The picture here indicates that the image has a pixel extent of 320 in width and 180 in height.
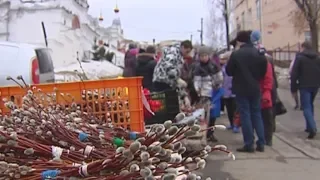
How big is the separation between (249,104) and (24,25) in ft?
85.1

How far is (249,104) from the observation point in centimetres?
731

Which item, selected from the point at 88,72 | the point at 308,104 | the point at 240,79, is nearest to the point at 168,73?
the point at 240,79

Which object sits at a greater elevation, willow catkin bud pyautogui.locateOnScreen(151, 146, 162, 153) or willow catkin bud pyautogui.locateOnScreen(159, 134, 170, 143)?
willow catkin bud pyautogui.locateOnScreen(159, 134, 170, 143)

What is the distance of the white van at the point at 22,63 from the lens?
332 inches

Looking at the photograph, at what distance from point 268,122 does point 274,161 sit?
1164 millimetres

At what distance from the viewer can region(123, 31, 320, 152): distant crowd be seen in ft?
23.4

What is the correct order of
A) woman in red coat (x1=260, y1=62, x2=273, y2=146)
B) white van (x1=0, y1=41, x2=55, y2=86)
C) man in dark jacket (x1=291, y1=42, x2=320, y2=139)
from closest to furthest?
woman in red coat (x1=260, y1=62, x2=273, y2=146)
white van (x1=0, y1=41, x2=55, y2=86)
man in dark jacket (x1=291, y1=42, x2=320, y2=139)

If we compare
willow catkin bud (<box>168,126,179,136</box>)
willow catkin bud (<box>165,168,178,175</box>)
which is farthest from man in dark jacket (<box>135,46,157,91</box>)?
willow catkin bud (<box>165,168,178,175</box>)

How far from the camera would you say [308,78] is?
871 centimetres

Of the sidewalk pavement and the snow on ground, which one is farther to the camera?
the snow on ground

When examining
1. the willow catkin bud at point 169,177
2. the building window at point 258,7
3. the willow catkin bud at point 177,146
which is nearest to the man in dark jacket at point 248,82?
the willow catkin bud at point 177,146

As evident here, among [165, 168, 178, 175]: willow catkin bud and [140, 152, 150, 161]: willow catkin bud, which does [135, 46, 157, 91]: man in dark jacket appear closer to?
[165, 168, 178, 175]: willow catkin bud

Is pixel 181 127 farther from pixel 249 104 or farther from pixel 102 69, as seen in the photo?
pixel 102 69

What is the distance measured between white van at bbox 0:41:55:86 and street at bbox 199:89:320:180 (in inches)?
132
